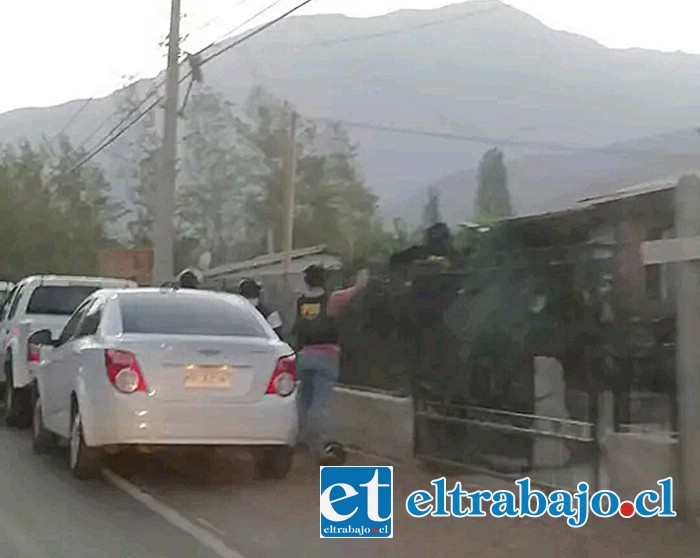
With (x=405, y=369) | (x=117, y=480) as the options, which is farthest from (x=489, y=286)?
(x=117, y=480)

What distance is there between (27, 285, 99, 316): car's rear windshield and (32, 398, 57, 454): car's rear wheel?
2981 mm

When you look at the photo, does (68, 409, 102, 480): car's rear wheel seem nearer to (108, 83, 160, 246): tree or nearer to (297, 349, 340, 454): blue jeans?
(297, 349, 340, 454): blue jeans

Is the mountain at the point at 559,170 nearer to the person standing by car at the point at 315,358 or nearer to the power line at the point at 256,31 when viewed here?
the power line at the point at 256,31

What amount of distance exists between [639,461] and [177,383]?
3503mm

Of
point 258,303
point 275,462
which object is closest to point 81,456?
point 275,462

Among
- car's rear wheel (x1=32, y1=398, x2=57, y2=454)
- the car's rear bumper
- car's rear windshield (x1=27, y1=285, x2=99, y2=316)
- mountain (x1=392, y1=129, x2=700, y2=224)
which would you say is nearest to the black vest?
the car's rear bumper

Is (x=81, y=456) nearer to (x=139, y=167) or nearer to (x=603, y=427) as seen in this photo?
(x=603, y=427)

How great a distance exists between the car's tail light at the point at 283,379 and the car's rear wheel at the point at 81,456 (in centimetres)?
147

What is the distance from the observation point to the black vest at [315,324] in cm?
1242

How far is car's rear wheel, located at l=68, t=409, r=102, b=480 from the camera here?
10.9m

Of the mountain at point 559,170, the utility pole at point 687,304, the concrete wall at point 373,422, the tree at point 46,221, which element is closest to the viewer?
the utility pole at point 687,304

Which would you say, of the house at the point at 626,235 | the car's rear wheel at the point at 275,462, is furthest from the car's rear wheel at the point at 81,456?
the house at the point at 626,235

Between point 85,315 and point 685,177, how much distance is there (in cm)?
551

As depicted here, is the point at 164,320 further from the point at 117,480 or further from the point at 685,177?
the point at 685,177
